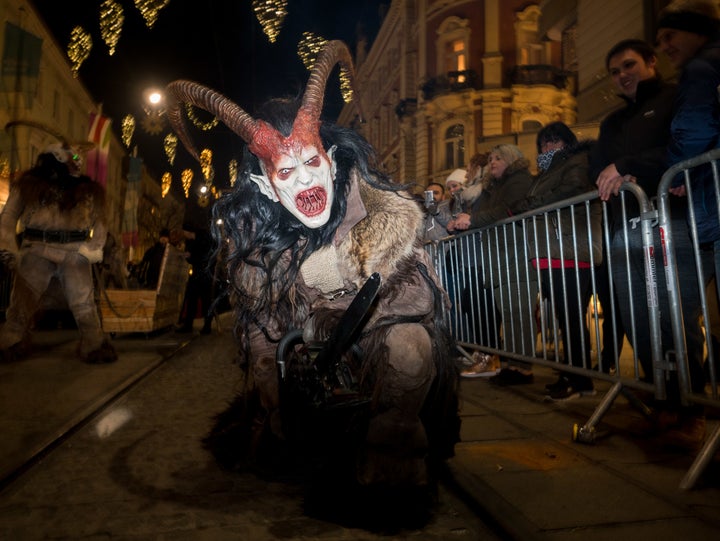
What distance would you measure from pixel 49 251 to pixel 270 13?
20.0 ft

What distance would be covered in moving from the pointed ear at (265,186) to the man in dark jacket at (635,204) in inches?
64.7

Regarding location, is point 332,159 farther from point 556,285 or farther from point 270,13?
point 270,13

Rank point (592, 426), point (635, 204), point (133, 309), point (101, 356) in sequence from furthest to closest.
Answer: point (133, 309), point (101, 356), point (635, 204), point (592, 426)

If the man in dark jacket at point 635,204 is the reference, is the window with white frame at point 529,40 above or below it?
above

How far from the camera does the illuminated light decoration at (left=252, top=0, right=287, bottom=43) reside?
28.7 ft

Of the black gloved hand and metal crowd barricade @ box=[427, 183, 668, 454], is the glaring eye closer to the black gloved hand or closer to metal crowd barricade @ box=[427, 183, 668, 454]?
metal crowd barricade @ box=[427, 183, 668, 454]

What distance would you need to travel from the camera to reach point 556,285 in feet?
11.3

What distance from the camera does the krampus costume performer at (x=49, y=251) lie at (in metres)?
4.67

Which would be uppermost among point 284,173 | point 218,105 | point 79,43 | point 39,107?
point 79,43

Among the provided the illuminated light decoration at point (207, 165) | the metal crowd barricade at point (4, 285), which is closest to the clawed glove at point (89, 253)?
the illuminated light decoration at point (207, 165)

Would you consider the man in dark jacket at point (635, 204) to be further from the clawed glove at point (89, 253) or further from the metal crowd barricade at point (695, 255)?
the clawed glove at point (89, 253)

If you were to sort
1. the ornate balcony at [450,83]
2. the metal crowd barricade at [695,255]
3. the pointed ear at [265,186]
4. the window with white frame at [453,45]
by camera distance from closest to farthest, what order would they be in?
the metal crowd barricade at [695,255]
the pointed ear at [265,186]
the ornate balcony at [450,83]
the window with white frame at [453,45]

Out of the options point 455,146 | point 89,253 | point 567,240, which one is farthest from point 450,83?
point 567,240

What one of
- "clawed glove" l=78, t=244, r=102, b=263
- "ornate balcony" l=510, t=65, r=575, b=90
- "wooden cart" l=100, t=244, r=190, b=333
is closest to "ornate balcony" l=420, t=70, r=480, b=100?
"ornate balcony" l=510, t=65, r=575, b=90
